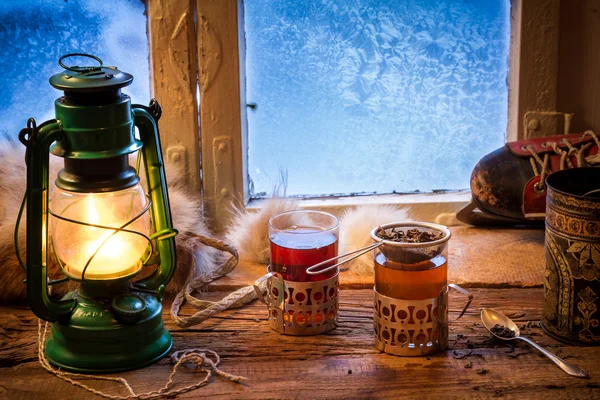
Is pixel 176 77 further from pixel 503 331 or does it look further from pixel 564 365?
pixel 564 365

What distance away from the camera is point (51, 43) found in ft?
5.42

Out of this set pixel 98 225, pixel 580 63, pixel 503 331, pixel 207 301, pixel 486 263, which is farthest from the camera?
pixel 580 63

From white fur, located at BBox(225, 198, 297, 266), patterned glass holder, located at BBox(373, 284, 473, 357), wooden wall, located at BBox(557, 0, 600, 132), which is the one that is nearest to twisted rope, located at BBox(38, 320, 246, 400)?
patterned glass holder, located at BBox(373, 284, 473, 357)

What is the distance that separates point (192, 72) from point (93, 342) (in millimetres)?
641

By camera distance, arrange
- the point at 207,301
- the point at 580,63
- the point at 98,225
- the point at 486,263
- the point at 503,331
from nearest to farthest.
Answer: the point at 98,225, the point at 503,331, the point at 207,301, the point at 486,263, the point at 580,63

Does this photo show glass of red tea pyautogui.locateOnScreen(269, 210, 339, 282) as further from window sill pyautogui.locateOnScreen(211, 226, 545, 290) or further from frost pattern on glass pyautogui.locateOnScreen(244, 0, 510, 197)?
frost pattern on glass pyautogui.locateOnScreen(244, 0, 510, 197)

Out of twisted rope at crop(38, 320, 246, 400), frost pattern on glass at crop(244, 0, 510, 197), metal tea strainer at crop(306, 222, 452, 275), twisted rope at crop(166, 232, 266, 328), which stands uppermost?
frost pattern on glass at crop(244, 0, 510, 197)

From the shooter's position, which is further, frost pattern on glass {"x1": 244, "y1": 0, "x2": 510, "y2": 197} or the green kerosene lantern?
frost pattern on glass {"x1": 244, "y1": 0, "x2": 510, "y2": 197}

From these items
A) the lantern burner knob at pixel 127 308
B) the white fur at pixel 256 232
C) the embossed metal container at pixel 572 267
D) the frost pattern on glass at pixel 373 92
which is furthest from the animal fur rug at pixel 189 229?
the embossed metal container at pixel 572 267

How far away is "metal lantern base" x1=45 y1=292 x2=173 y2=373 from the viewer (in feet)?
4.01

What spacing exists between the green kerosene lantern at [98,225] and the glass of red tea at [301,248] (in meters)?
0.17

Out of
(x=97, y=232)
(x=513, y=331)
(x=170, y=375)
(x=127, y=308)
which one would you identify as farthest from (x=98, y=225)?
(x=513, y=331)

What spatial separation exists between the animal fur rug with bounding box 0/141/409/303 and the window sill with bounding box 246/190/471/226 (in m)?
0.06

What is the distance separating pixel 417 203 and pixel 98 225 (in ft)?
2.69
